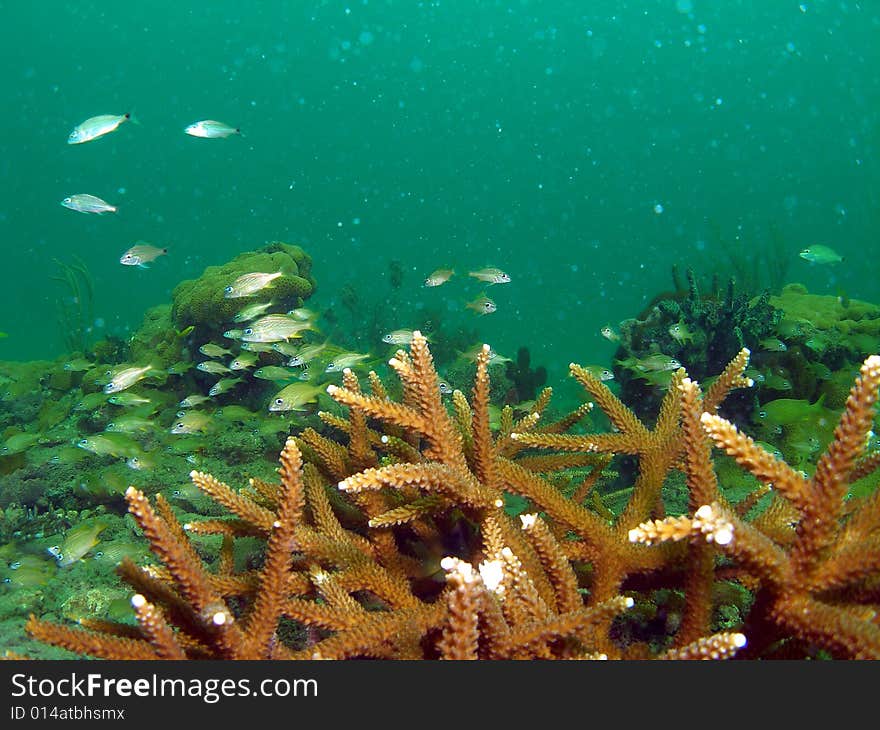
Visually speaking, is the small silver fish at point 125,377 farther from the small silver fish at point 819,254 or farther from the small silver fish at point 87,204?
the small silver fish at point 819,254

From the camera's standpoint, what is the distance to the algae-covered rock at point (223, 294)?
992cm

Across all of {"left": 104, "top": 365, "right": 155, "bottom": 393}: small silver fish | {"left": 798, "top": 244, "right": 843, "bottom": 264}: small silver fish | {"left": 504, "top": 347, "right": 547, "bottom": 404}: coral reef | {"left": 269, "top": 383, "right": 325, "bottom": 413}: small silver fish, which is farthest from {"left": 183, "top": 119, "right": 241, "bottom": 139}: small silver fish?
{"left": 798, "top": 244, "right": 843, "bottom": 264}: small silver fish

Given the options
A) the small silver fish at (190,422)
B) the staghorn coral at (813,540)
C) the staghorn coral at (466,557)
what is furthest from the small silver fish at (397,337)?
the staghorn coral at (813,540)

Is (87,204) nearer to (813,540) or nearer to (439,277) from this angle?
(439,277)

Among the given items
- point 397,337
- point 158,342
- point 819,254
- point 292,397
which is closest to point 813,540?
point 292,397

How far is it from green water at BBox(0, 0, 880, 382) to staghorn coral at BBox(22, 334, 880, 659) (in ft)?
334

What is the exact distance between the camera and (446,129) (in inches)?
5453

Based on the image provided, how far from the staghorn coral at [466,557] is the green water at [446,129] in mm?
101655

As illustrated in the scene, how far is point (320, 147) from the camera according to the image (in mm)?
136875

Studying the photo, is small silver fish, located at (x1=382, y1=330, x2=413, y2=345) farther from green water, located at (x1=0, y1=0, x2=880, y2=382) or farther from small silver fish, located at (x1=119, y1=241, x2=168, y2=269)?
green water, located at (x1=0, y1=0, x2=880, y2=382)

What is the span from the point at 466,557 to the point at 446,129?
149m

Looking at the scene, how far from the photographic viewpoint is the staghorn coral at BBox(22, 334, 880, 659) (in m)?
1.73

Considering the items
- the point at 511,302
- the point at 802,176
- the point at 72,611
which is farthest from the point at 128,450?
the point at 802,176

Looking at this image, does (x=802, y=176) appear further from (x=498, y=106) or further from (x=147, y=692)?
(x=147, y=692)
